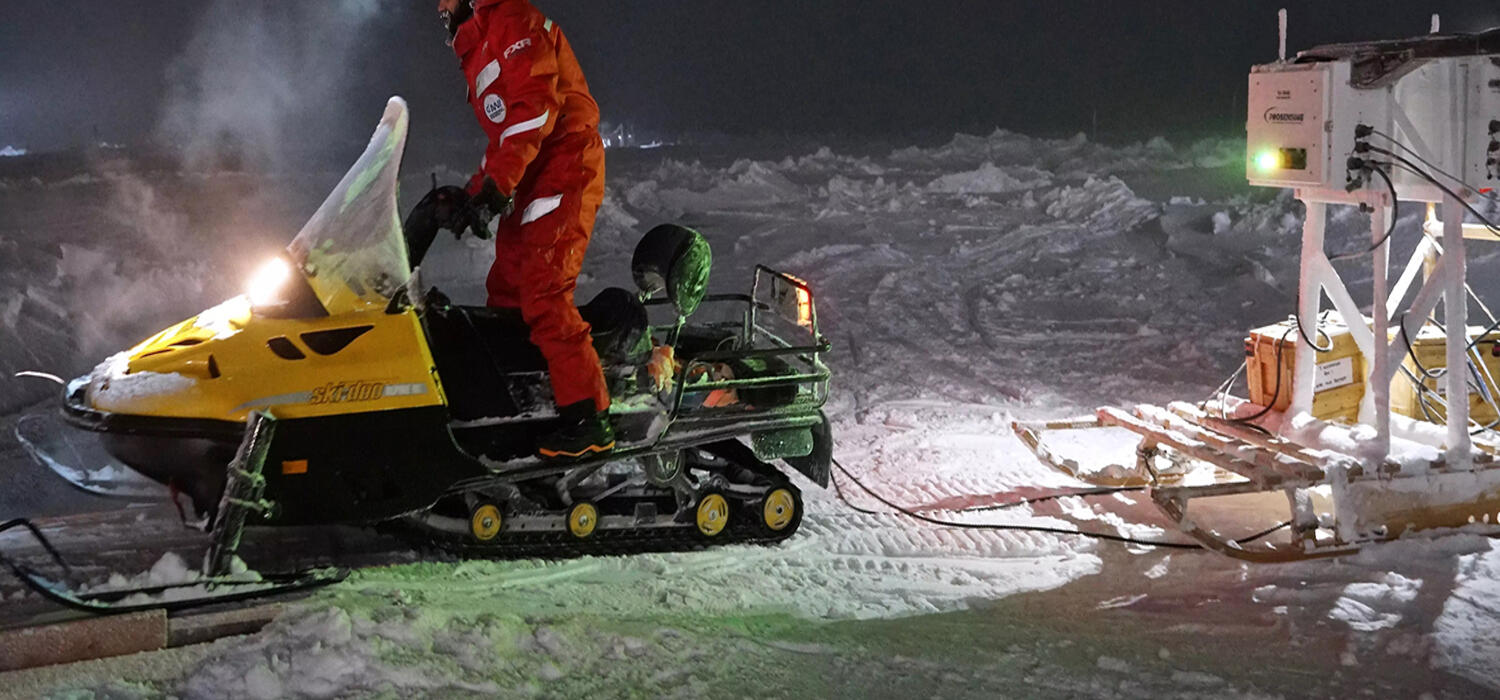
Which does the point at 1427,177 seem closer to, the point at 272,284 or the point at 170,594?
the point at 272,284

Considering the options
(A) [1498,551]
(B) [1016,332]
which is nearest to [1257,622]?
(A) [1498,551]

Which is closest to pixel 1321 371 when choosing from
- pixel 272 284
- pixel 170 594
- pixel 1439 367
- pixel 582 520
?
pixel 1439 367

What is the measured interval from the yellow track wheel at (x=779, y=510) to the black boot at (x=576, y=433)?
96 cm

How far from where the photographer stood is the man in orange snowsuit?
15.4 ft

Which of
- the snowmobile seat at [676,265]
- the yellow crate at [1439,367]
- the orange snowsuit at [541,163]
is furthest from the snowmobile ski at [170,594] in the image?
the yellow crate at [1439,367]

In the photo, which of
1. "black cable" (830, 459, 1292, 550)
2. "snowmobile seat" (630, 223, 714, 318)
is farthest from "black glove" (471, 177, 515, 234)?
"black cable" (830, 459, 1292, 550)

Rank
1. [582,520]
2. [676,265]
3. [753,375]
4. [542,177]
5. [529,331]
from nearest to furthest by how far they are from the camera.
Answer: [542,177] < [529,331] < [582,520] < [676,265] < [753,375]

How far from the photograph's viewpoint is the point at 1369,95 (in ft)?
18.6

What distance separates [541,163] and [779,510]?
1939 mm

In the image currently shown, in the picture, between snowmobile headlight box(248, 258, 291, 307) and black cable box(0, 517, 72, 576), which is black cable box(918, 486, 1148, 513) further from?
black cable box(0, 517, 72, 576)

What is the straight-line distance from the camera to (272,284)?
471 cm

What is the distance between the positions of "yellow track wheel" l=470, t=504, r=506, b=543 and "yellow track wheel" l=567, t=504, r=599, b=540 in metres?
0.30

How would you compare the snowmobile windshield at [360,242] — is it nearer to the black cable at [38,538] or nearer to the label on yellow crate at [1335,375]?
the black cable at [38,538]

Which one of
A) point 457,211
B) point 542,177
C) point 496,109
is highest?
point 496,109
